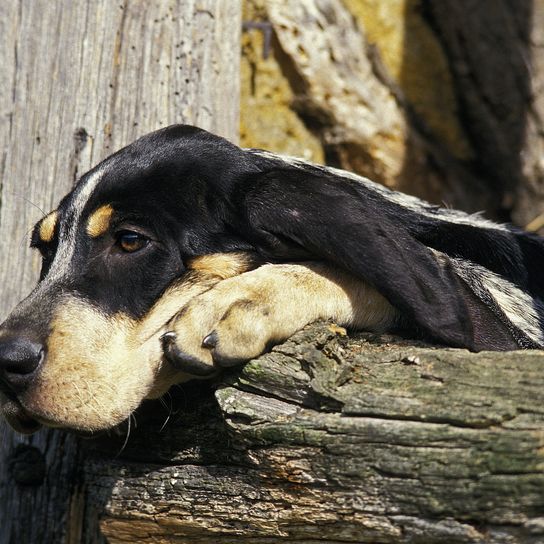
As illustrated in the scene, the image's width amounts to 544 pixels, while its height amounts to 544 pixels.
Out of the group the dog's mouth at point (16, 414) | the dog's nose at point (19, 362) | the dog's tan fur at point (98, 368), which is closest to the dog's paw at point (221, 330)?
the dog's tan fur at point (98, 368)

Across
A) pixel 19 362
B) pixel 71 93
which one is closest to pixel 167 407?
pixel 19 362

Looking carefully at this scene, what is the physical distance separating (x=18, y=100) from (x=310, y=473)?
2.67 m

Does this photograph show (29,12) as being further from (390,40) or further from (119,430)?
(390,40)

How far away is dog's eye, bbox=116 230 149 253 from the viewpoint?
3869 mm

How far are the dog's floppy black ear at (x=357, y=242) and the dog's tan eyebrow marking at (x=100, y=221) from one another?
577 mm

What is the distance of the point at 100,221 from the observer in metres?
3.94

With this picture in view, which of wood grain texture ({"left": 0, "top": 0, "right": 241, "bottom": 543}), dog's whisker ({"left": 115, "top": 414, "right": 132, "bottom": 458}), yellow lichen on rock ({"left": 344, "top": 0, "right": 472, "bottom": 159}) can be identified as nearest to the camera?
dog's whisker ({"left": 115, "top": 414, "right": 132, "bottom": 458})

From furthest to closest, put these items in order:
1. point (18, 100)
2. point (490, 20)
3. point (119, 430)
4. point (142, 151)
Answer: point (490, 20) → point (18, 100) → point (142, 151) → point (119, 430)

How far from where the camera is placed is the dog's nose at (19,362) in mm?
3463

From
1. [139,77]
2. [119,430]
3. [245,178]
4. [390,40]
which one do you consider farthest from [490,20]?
[119,430]

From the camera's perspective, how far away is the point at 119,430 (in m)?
3.80

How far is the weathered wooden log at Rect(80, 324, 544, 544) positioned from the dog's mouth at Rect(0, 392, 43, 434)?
44 centimetres

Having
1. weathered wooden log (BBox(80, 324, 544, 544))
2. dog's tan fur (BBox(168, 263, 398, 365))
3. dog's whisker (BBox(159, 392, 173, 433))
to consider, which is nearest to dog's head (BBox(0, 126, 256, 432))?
dog's whisker (BBox(159, 392, 173, 433))

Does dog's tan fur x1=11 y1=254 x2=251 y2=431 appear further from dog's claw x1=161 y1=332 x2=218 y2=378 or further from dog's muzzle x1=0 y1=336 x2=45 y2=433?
dog's claw x1=161 y1=332 x2=218 y2=378
